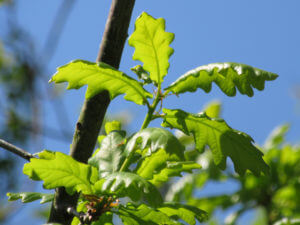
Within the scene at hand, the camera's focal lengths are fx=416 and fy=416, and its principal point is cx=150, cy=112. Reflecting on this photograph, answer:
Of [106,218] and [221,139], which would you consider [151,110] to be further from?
[106,218]

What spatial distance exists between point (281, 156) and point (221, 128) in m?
2.59

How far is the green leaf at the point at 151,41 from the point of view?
4.09 feet

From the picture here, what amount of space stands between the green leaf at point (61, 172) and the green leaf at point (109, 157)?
34mm

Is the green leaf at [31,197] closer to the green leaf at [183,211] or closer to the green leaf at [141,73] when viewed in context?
the green leaf at [183,211]

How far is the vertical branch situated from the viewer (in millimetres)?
1297

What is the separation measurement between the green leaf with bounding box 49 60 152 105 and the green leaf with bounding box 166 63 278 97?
127 millimetres

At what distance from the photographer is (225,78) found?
122cm

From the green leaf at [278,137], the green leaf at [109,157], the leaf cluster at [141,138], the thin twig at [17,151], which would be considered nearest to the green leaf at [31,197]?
the leaf cluster at [141,138]

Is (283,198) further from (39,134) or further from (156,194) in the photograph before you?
(156,194)

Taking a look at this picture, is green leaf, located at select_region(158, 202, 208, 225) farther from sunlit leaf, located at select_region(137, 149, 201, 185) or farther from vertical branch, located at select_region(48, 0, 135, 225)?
vertical branch, located at select_region(48, 0, 135, 225)

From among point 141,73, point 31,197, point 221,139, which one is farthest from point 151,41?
point 31,197

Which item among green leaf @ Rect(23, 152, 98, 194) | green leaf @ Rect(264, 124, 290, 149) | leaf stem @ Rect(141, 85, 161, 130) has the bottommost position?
green leaf @ Rect(23, 152, 98, 194)

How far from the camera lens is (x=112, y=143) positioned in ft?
3.90

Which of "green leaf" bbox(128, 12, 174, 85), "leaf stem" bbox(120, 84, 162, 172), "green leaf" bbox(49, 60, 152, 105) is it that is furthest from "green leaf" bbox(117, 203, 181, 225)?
"green leaf" bbox(128, 12, 174, 85)
